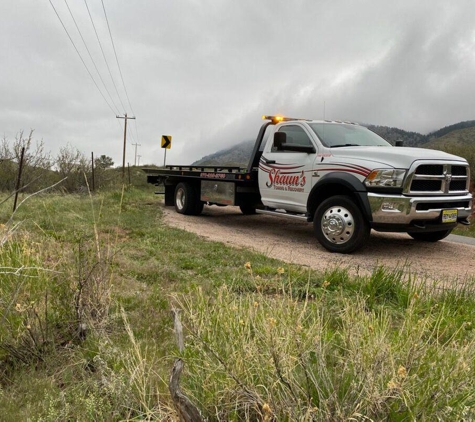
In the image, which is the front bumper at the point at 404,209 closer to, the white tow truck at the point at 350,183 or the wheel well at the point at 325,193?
the white tow truck at the point at 350,183

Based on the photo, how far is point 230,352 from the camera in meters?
1.99

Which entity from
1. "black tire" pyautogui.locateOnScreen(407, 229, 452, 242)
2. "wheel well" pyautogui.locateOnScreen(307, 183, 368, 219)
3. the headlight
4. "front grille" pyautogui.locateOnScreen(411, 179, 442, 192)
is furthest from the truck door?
"black tire" pyautogui.locateOnScreen(407, 229, 452, 242)

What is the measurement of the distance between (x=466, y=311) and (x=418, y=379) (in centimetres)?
181

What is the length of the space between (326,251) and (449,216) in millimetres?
1963

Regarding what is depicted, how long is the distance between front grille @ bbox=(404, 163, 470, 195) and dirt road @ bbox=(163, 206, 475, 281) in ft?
3.43

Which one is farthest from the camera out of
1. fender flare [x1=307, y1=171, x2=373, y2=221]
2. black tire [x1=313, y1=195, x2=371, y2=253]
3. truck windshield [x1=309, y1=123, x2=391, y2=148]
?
truck windshield [x1=309, y1=123, x2=391, y2=148]

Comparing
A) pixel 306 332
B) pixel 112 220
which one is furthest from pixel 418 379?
pixel 112 220

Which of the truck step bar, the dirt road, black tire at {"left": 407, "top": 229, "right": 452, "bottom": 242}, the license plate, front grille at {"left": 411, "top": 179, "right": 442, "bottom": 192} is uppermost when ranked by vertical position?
front grille at {"left": 411, "top": 179, "right": 442, "bottom": 192}

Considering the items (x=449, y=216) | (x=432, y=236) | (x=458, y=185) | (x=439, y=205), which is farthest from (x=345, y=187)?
(x=432, y=236)

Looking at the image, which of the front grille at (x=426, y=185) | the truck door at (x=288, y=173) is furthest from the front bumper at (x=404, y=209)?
the truck door at (x=288, y=173)

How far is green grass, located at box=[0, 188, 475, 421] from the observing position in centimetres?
164

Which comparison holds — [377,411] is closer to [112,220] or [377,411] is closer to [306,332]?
[306,332]

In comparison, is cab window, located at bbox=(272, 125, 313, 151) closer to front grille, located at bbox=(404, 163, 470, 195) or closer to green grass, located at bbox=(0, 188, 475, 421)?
front grille, located at bbox=(404, 163, 470, 195)

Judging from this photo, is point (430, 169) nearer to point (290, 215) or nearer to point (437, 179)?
point (437, 179)
